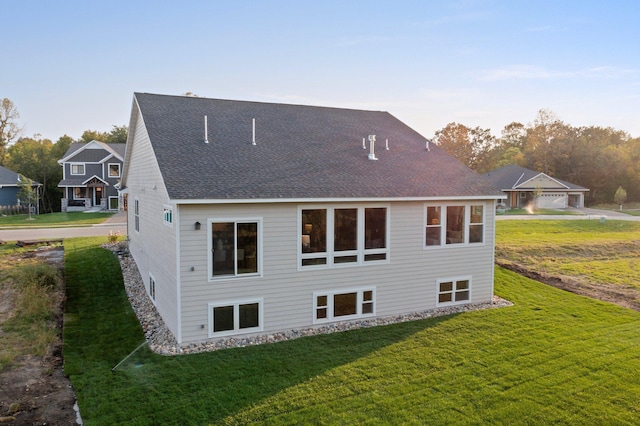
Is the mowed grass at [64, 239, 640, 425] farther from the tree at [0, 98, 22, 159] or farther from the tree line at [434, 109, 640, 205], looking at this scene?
the tree at [0, 98, 22, 159]

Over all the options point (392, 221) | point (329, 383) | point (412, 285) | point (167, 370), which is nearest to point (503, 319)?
point (412, 285)

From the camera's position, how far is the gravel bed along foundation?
898cm

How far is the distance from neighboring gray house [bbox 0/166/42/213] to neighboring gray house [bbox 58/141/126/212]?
9.72 feet

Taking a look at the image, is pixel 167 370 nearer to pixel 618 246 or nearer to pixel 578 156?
pixel 618 246

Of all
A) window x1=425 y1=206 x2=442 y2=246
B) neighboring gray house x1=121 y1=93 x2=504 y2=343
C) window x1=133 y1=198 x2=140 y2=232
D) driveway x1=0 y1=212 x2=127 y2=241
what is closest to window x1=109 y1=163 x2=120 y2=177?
driveway x1=0 y1=212 x2=127 y2=241

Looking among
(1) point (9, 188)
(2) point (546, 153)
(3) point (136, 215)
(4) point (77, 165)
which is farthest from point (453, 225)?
(2) point (546, 153)

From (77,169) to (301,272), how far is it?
39362mm

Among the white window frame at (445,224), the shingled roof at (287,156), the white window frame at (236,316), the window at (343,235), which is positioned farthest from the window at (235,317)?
the white window frame at (445,224)

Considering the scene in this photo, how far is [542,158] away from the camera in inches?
2245

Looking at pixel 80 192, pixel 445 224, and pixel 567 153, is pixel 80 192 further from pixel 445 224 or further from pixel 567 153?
pixel 567 153

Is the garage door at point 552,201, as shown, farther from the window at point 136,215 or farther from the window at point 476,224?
the window at point 136,215

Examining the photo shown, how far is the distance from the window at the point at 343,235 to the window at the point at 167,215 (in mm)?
2893

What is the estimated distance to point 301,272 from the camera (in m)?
10.1

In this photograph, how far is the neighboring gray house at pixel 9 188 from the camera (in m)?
40.0
